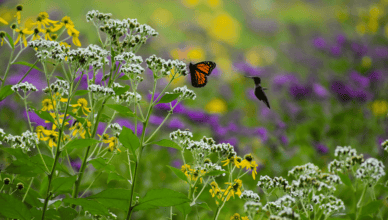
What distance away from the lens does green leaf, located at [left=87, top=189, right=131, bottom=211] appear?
89 centimetres

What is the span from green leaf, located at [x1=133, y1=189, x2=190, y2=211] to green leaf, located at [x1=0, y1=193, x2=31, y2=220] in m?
0.26

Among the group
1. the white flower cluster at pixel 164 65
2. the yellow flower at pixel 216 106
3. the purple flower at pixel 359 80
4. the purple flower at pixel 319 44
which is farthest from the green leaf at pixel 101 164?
the purple flower at pixel 319 44

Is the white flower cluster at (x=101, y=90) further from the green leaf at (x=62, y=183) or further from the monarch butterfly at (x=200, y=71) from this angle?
the monarch butterfly at (x=200, y=71)

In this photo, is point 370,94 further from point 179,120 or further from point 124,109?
point 124,109

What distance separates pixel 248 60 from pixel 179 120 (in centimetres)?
199

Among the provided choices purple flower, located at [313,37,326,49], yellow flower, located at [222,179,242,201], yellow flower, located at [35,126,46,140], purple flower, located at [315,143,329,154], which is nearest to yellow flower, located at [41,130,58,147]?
yellow flower, located at [35,126,46,140]

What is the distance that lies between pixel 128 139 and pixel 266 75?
3381 mm

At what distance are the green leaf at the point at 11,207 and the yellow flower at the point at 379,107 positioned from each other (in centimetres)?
295

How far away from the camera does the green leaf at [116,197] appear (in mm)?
890

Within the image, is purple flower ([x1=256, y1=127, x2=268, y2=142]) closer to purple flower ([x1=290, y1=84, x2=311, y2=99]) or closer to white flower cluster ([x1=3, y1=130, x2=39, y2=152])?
purple flower ([x1=290, y1=84, x2=311, y2=99])

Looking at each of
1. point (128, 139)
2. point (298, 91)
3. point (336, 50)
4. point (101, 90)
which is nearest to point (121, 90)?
point (101, 90)

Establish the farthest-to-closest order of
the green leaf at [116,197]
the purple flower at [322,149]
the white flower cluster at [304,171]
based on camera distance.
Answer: the purple flower at [322,149] → the white flower cluster at [304,171] → the green leaf at [116,197]

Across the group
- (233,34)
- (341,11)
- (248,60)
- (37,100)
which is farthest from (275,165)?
(341,11)

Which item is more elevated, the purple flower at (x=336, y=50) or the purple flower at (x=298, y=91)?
the purple flower at (x=336, y=50)
